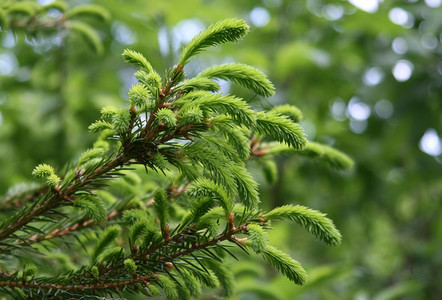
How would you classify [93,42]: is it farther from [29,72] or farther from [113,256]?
[29,72]

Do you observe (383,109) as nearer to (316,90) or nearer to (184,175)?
(316,90)

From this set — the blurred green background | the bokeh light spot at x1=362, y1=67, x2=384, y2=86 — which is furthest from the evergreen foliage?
the bokeh light spot at x1=362, y1=67, x2=384, y2=86

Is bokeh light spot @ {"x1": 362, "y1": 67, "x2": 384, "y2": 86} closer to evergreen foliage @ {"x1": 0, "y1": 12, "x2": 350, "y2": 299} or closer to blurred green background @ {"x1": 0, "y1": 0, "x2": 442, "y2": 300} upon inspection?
blurred green background @ {"x1": 0, "y1": 0, "x2": 442, "y2": 300}

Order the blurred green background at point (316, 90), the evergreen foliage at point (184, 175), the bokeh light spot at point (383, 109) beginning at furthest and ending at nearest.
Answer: the bokeh light spot at point (383, 109) → the blurred green background at point (316, 90) → the evergreen foliage at point (184, 175)

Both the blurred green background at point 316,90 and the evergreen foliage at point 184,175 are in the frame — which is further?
the blurred green background at point 316,90

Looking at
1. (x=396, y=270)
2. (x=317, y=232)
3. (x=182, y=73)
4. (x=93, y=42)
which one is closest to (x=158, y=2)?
(x=93, y=42)

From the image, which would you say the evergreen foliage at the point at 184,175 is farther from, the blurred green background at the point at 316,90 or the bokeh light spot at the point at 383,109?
the bokeh light spot at the point at 383,109

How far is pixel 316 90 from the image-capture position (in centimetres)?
403

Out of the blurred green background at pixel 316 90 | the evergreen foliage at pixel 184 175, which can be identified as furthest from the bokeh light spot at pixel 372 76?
the evergreen foliage at pixel 184 175

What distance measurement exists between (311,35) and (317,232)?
340 centimetres

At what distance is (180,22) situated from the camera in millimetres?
3627

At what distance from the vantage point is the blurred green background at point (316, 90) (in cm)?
332

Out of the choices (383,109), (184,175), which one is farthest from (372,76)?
(184,175)

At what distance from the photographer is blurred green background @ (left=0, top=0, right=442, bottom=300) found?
332 cm
